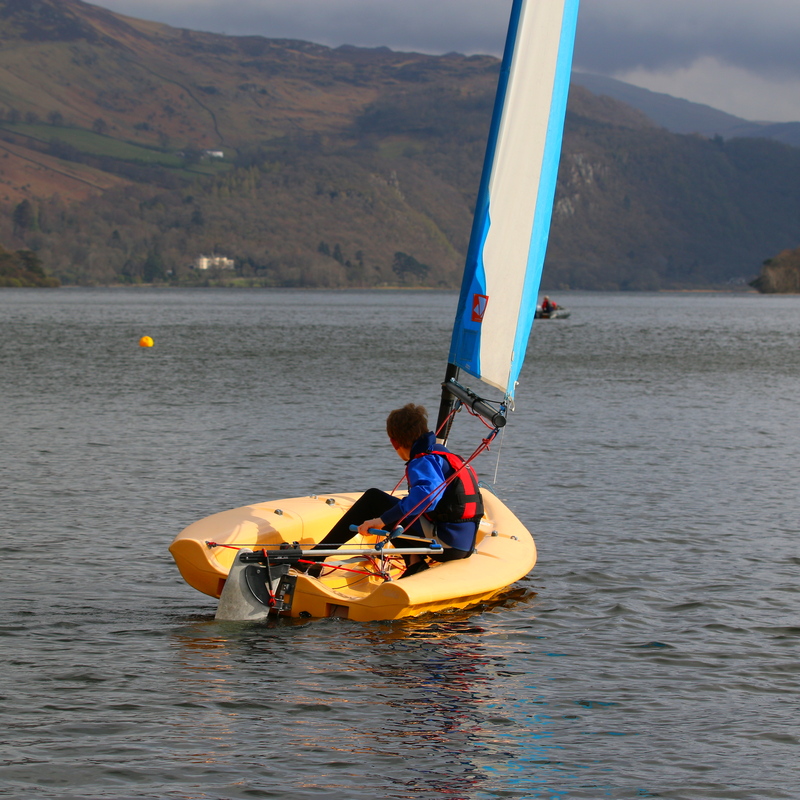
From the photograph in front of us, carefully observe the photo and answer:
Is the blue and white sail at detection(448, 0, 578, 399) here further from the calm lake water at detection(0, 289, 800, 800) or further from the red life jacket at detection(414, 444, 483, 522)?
the calm lake water at detection(0, 289, 800, 800)

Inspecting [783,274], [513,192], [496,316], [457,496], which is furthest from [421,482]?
[783,274]

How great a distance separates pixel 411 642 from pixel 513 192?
3.78 m

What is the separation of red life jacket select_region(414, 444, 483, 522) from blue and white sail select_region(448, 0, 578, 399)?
0.94 metres

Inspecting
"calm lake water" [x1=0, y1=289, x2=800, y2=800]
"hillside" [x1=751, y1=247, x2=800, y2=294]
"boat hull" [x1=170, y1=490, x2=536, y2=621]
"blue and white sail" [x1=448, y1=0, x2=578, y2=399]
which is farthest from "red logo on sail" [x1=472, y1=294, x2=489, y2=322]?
"hillside" [x1=751, y1=247, x2=800, y2=294]

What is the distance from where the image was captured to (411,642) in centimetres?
731

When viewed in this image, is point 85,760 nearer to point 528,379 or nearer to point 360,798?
point 360,798

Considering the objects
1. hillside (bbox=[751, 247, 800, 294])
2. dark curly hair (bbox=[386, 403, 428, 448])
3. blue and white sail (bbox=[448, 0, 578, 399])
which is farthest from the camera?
hillside (bbox=[751, 247, 800, 294])

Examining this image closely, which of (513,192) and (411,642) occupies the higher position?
(513,192)

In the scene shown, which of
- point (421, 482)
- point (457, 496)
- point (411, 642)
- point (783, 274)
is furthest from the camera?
point (783, 274)

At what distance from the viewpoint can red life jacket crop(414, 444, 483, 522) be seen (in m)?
7.69

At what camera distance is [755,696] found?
649cm

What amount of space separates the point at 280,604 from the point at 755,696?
3239 mm

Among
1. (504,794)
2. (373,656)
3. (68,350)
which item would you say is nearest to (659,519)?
(373,656)

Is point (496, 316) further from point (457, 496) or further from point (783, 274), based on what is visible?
point (783, 274)
